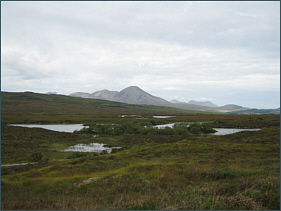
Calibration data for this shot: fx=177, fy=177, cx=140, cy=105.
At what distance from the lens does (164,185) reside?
1038cm

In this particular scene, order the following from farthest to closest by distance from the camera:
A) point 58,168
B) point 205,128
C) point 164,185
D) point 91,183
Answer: point 205,128
point 58,168
point 91,183
point 164,185

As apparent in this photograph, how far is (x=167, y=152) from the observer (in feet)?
106

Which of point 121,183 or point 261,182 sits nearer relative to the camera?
point 261,182

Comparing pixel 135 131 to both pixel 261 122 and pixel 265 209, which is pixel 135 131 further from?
pixel 261 122

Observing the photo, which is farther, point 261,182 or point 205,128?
point 205,128

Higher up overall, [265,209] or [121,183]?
[265,209]

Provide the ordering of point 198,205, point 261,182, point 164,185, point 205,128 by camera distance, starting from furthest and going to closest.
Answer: point 205,128 → point 164,185 → point 261,182 → point 198,205

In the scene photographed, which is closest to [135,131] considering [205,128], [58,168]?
[205,128]

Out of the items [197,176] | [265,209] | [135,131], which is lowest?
[135,131]

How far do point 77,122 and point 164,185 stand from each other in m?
107

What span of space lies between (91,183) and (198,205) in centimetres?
711

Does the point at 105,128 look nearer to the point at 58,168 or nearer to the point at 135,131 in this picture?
the point at 135,131

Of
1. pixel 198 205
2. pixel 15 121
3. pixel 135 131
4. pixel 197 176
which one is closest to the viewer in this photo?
pixel 198 205

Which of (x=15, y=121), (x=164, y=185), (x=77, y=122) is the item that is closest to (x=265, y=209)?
(x=164, y=185)
